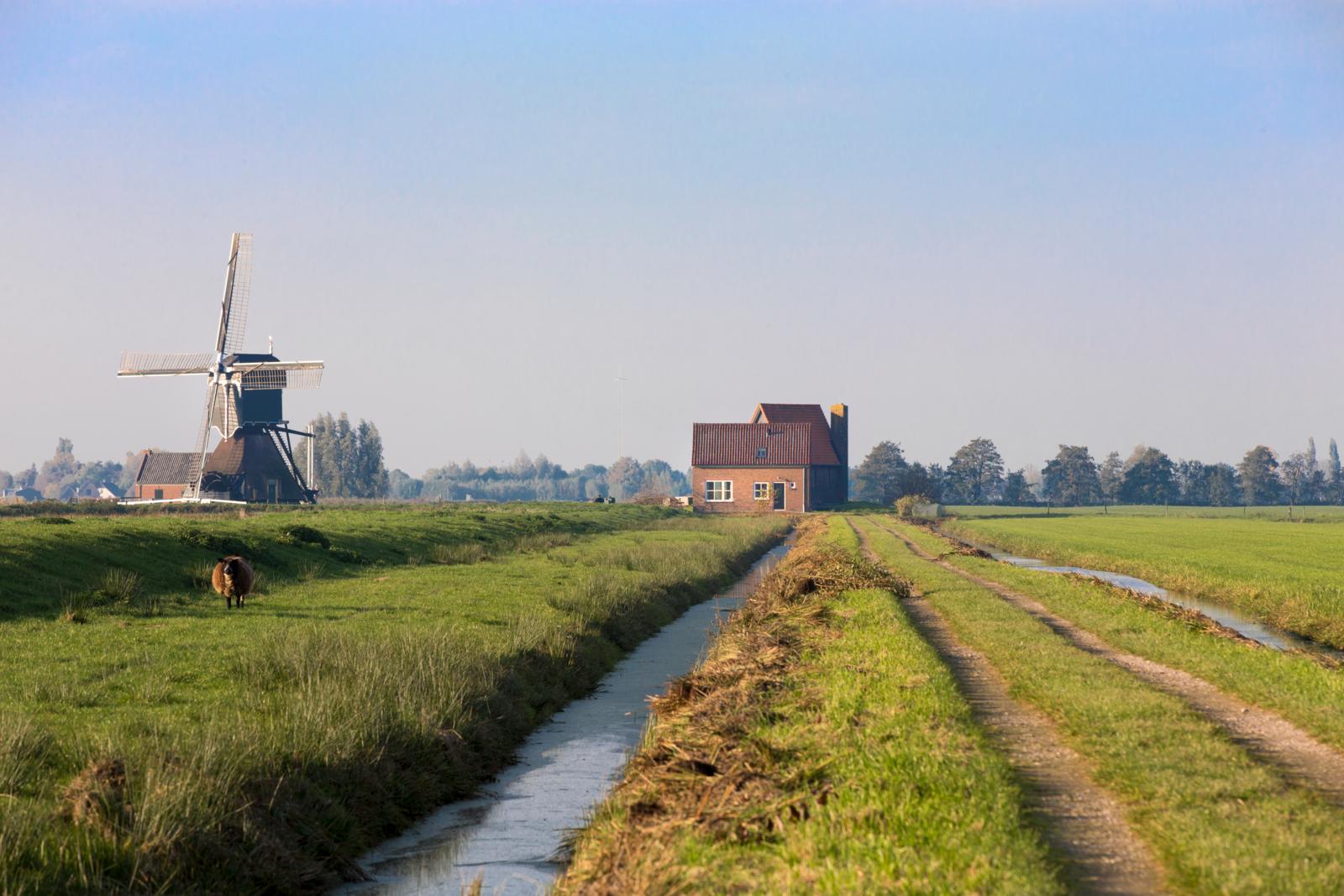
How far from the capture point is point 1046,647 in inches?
686

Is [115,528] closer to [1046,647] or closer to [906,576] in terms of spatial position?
[906,576]

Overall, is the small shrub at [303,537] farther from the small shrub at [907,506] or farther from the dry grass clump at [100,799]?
the small shrub at [907,506]

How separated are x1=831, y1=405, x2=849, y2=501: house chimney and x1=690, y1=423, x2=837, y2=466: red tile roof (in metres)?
12.6

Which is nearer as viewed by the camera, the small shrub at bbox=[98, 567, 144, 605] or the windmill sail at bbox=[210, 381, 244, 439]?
the small shrub at bbox=[98, 567, 144, 605]

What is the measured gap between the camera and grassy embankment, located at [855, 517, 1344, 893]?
7.24m

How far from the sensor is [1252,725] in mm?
12273

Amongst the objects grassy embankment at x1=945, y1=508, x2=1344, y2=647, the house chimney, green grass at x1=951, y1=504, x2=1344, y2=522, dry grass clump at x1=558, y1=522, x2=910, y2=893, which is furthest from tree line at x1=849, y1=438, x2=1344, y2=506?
dry grass clump at x1=558, y1=522, x2=910, y2=893

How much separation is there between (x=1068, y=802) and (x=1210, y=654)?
371 inches

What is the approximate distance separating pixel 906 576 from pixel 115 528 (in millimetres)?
21477

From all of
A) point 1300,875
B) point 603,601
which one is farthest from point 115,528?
point 1300,875

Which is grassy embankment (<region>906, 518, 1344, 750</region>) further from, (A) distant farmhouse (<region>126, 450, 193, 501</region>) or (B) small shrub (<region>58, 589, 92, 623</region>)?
(A) distant farmhouse (<region>126, 450, 193, 501</region>)

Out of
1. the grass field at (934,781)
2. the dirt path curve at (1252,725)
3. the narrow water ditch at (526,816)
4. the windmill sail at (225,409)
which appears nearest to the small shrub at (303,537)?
the narrow water ditch at (526,816)

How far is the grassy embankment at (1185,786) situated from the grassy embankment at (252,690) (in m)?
6.88

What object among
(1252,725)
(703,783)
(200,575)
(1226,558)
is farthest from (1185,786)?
(1226,558)
